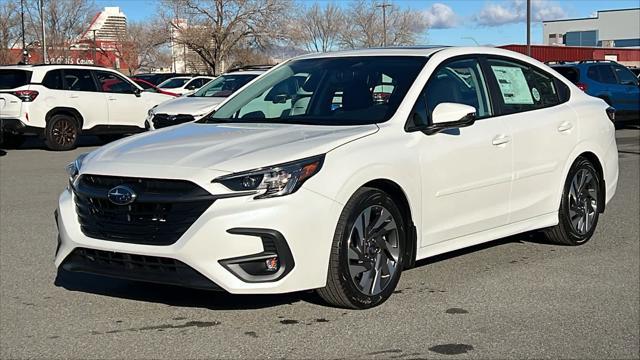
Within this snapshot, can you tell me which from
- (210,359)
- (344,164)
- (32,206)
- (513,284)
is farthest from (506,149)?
(32,206)

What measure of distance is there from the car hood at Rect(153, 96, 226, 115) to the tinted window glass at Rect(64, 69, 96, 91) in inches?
159

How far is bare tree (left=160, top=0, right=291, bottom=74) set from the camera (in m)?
50.5

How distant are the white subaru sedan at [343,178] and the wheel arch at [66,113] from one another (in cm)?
1117

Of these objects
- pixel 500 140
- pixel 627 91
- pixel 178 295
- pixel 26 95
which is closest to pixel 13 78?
pixel 26 95

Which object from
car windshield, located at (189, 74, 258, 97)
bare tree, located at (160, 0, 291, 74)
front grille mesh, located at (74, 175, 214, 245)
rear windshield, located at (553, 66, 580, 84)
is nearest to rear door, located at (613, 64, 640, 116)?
rear windshield, located at (553, 66, 580, 84)

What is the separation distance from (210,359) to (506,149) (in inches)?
115

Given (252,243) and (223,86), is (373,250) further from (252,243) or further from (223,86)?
(223,86)

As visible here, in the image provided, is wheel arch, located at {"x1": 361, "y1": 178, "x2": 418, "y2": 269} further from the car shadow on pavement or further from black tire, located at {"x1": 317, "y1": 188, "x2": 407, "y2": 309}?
the car shadow on pavement

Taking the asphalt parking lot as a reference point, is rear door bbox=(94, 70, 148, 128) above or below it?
above

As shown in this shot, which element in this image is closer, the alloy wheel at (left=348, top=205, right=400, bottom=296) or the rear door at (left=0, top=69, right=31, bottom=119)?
the alloy wheel at (left=348, top=205, right=400, bottom=296)

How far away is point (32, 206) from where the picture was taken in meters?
9.49

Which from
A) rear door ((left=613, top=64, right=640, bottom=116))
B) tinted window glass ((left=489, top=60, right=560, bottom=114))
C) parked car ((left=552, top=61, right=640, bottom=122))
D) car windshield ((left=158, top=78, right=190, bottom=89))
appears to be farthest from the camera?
car windshield ((left=158, top=78, right=190, bottom=89))

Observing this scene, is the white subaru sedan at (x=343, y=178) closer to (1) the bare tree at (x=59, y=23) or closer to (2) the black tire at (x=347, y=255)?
(2) the black tire at (x=347, y=255)

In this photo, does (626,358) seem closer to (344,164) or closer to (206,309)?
(344,164)
